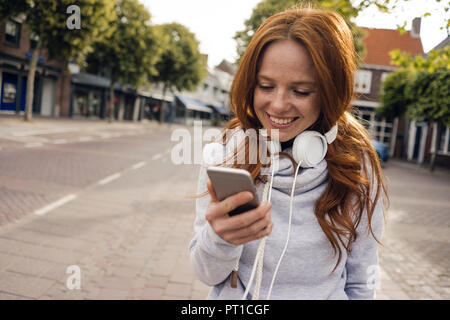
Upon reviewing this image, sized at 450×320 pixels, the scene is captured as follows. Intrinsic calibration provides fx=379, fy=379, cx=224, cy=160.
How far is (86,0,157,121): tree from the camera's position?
2469 cm

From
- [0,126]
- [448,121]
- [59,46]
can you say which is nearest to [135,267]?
[59,46]

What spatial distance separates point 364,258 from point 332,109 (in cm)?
57

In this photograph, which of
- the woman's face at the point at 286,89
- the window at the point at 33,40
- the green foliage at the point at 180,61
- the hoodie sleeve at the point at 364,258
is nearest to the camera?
the woman's face at the point at 286,89

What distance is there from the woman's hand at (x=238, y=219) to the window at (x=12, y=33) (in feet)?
28.4

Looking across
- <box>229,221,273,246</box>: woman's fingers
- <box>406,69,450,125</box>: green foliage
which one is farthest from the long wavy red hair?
<box>406,69,450,125</box>: green foliage

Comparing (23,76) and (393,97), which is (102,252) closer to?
(23,76)

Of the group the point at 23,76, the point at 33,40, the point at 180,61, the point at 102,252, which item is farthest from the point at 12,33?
the point at 180,61

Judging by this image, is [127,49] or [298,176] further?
[127,49]

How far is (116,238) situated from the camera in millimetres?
4598

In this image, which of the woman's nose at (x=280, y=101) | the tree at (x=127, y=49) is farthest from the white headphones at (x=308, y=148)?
the tree at (x=127, y=49)

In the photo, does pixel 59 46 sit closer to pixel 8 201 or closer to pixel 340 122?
pixel 8 201

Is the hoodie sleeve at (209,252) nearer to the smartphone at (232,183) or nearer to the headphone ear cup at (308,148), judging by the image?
the smartphone at (232,183)

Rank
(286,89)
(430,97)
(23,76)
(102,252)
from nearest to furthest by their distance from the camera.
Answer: (286,89) → (102,252) → (23,76) → (430,97)

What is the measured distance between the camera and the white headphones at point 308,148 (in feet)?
4.02
